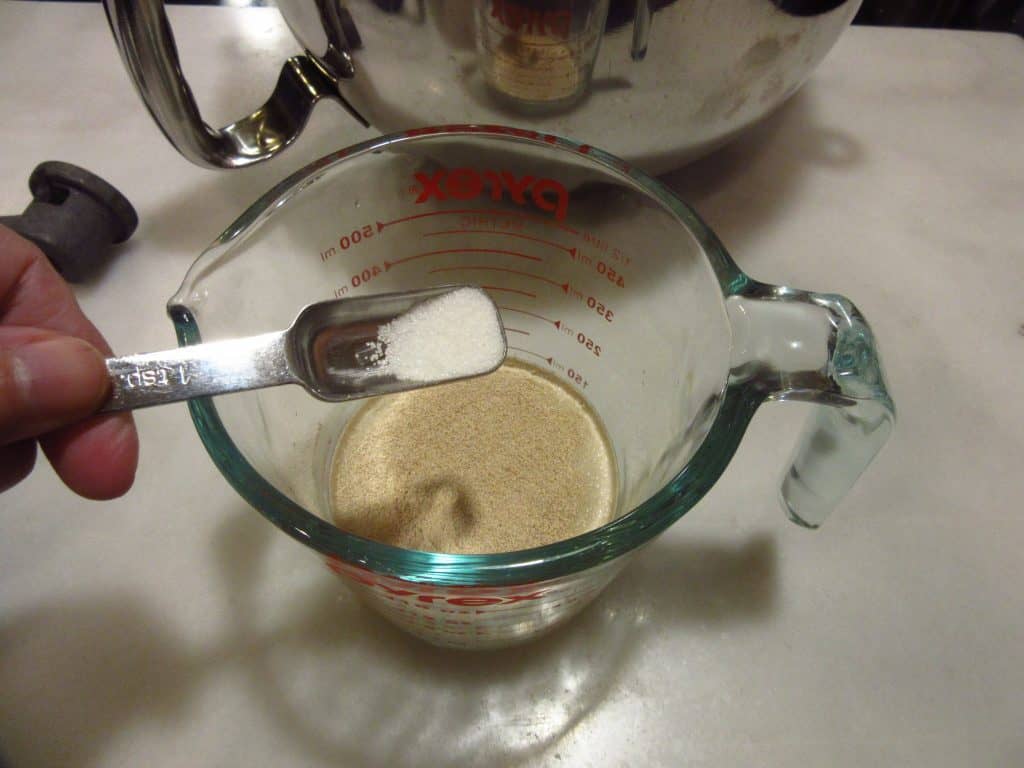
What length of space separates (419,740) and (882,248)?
0.68 metres

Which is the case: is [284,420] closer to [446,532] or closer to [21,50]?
[446,532]

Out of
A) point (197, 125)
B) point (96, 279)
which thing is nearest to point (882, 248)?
point (197, 125)

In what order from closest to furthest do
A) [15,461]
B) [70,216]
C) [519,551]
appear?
[519,551] < [15,461] < [70,216]

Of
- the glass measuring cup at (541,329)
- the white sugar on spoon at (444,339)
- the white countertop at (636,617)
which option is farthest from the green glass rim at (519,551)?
the white countertop at (636,617)

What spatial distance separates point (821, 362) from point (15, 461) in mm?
504

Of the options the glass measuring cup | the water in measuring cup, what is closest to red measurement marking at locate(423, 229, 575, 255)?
the glass measuring cup

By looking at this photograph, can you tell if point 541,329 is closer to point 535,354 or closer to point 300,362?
point 535,354

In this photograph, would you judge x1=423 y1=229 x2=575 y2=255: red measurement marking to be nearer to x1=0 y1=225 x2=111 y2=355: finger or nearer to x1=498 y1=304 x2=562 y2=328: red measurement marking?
x1=498 y1=304 x2=562 y2=328: red measurement marking

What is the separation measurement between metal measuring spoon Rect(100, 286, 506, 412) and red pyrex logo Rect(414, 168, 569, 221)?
0.12 m

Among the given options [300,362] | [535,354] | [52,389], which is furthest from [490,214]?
[52,389]

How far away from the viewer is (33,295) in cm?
51

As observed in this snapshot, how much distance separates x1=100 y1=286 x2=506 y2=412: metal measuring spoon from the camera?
38cm

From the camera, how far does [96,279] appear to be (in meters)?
0.73

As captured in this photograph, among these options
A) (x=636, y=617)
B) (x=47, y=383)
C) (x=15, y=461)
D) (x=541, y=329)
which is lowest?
(x=636, y=617)
